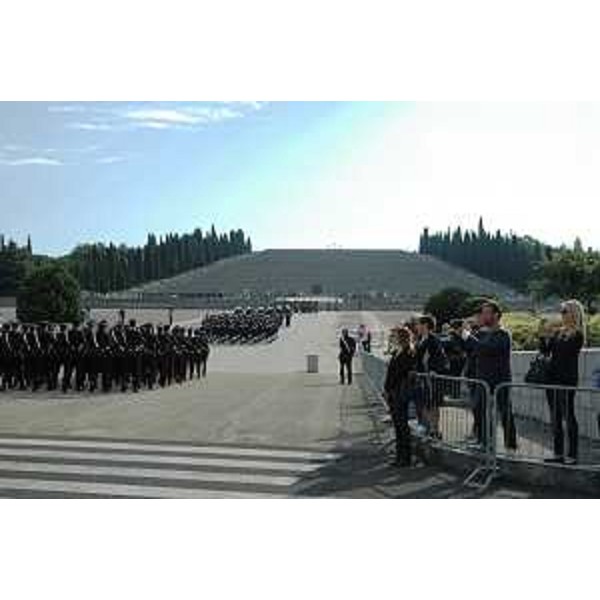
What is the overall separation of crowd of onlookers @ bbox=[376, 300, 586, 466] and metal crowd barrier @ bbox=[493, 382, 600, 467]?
0.01 m

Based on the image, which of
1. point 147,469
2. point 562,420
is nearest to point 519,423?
point 562,420

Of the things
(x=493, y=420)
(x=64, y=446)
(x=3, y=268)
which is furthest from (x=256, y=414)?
(x=3, y=268)

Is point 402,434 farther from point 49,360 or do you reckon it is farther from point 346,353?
point 346,353

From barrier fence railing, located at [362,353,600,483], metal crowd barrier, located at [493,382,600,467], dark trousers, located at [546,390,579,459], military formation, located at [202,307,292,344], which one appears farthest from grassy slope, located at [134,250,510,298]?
dark trousers, located at [546,390,579,459]

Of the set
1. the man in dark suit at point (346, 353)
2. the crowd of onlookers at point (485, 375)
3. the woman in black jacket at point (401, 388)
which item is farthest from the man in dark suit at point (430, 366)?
the man in dark suit at point (346, 353)

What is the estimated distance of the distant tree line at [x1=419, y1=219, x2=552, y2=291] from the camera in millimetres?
63938

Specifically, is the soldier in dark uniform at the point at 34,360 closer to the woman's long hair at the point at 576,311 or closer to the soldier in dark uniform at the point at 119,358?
the soldier in dark uniform at the point at 119,358

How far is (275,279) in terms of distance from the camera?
4754 inches

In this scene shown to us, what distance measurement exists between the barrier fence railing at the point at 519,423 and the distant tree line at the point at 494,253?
46269 millimetres

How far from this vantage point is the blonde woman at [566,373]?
952cm

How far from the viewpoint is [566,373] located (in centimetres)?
984

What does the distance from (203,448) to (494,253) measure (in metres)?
60.2

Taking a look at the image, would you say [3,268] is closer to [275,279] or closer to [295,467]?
[275,279]

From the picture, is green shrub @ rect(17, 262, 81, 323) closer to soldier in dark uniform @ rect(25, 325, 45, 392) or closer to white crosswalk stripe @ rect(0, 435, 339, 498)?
soldier in dark uniform @ rect(25, 325, 45, 392)
